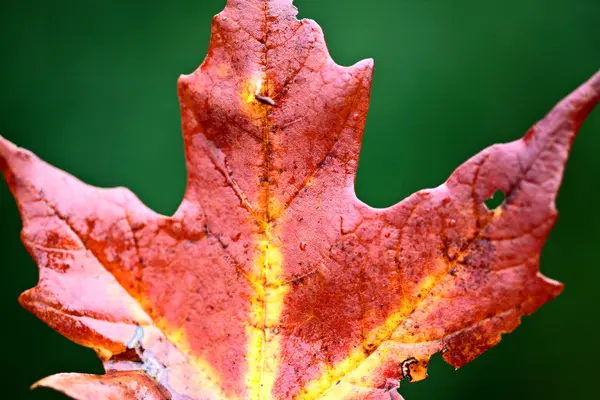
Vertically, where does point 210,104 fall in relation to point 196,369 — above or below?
above

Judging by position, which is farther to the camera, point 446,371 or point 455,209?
point 446,371

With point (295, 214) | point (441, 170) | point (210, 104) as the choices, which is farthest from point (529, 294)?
point (441, 170)

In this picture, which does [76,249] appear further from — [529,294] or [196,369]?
[529,294]

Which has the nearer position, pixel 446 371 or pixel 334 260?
pixel 334 260

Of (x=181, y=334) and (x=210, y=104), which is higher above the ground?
(x=210, y=104)

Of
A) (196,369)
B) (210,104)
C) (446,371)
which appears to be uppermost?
(210,104)

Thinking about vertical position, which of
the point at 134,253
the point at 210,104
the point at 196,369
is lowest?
the point at 196,369

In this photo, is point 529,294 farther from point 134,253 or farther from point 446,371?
point 446,371

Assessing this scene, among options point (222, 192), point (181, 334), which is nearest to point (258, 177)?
point (222, 192)
